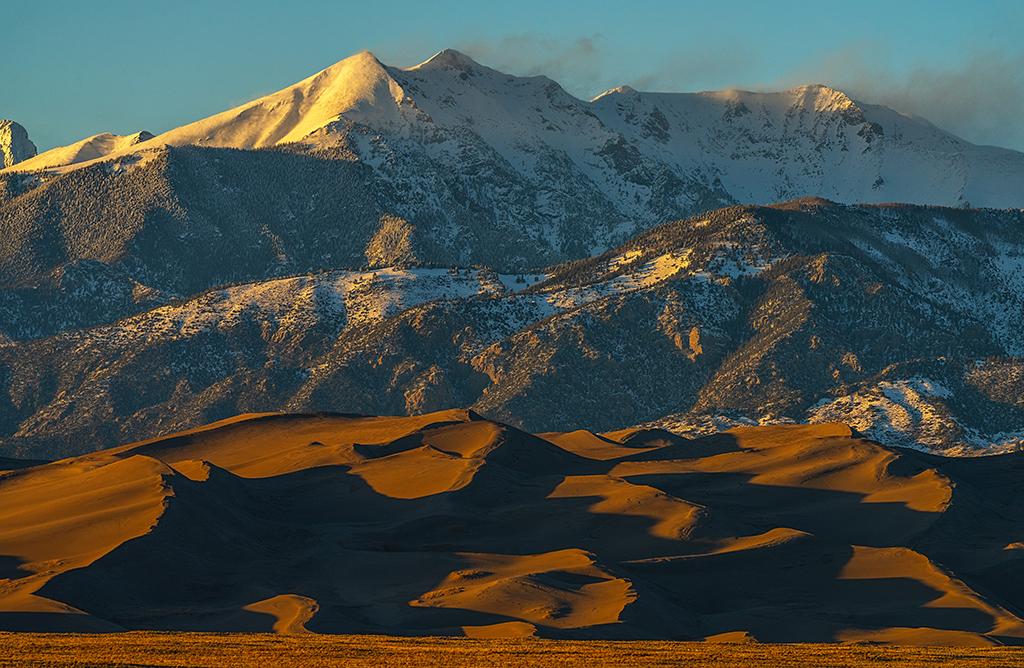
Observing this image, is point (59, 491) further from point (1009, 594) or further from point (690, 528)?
point (1009, 594)

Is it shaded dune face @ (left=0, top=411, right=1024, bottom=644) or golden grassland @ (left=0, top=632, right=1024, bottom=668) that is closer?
golden grassland @ (left=0, top=632, right=1024, bottom=668)

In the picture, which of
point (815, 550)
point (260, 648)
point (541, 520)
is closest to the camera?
point (260, 648)

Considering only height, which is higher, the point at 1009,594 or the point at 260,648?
the point at 260,648

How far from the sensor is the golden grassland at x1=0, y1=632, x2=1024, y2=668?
106188mm

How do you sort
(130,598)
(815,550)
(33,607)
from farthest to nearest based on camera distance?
(815,550)
(130,598)
(33,607)

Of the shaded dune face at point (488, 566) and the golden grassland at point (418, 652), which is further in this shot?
the shaded dune face at point (488, 566)

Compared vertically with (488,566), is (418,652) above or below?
above

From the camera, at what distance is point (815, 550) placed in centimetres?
17362

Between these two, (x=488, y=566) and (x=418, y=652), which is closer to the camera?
(x=418, y=652)

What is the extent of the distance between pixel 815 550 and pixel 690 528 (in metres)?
12.0

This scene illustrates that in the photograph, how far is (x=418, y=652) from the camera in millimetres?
112875

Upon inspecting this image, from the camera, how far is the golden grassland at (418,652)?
348 feet

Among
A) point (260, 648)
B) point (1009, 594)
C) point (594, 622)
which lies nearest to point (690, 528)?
point (1009, 594)

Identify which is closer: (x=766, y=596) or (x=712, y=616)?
(x=712, y=616)
